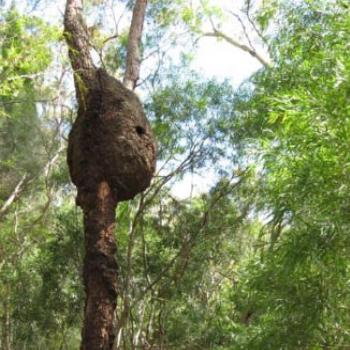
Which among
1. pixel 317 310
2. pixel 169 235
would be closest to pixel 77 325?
pixel 169 235

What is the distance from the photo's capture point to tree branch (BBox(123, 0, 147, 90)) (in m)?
5.90

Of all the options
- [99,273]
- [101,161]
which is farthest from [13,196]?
[99,273]

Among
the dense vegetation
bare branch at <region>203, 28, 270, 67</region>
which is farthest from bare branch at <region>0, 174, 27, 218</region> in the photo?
bare branch at <region>203, 28, 270, 67</region>

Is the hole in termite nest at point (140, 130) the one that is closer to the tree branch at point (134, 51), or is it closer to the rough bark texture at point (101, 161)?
the rough bark texture at point (101, 161)

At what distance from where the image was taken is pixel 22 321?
10.4m

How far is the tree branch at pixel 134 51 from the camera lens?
5.90 meters

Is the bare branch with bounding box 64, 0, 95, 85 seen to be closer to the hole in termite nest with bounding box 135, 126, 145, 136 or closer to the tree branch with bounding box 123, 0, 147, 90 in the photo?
the hole in termite nest with bounding box 135, 126, 145, 136

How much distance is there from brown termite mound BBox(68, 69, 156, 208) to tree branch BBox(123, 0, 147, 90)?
88cm

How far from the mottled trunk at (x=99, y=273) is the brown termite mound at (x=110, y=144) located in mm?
138

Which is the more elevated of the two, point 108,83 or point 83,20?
point 83,20

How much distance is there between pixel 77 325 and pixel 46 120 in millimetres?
5118

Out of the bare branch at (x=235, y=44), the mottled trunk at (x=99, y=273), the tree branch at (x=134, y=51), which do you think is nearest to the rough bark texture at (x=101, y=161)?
the mottled trunk at (x=99, y=273)

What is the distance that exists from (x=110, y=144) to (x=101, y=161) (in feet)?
0.54

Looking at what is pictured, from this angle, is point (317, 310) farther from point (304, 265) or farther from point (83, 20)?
point (83, 20)
